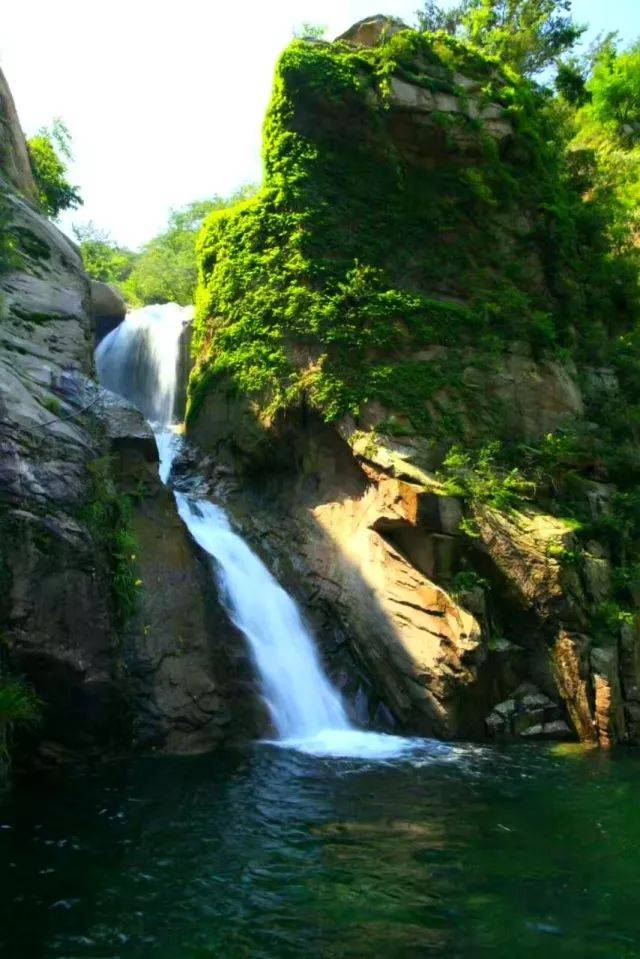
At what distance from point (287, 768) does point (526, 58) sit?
2709 cm

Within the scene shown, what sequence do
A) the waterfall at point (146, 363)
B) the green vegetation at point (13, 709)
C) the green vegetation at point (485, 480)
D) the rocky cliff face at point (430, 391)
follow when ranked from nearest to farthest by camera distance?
the green vegetation at point (13, 709), the rocky cliff face at point (430, 391), the green vegetation at point (485, 480), the waterfall at point (146, 363)

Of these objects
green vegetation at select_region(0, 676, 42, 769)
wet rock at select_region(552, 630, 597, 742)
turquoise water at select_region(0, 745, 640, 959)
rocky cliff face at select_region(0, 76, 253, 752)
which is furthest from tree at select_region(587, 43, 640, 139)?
green vegetation at select_region(0, 676, 42, 769)

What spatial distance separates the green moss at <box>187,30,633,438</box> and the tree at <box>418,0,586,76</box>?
8493 millimetres

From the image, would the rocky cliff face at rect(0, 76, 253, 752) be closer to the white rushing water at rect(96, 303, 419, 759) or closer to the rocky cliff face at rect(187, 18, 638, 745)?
the white rushing water at rect(96, 303, 419, 759)

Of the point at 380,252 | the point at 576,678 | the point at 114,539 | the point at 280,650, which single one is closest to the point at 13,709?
the point at 114,539

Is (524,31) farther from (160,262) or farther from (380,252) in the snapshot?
(160,262)

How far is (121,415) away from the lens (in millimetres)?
12852

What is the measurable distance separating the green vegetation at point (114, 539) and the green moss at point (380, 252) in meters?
5.89

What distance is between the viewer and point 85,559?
934 cm

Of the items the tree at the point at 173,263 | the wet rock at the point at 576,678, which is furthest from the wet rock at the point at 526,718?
the tree at the point at 173,263

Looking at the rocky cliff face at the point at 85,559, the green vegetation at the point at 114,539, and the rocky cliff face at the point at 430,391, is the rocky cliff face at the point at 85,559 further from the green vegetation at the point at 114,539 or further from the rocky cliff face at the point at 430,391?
the rocky cliff face at the point at 430,391

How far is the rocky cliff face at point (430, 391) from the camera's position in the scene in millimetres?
12523

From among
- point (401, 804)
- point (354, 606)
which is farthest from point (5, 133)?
point (401, 804)

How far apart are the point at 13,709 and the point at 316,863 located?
368 centimetres
